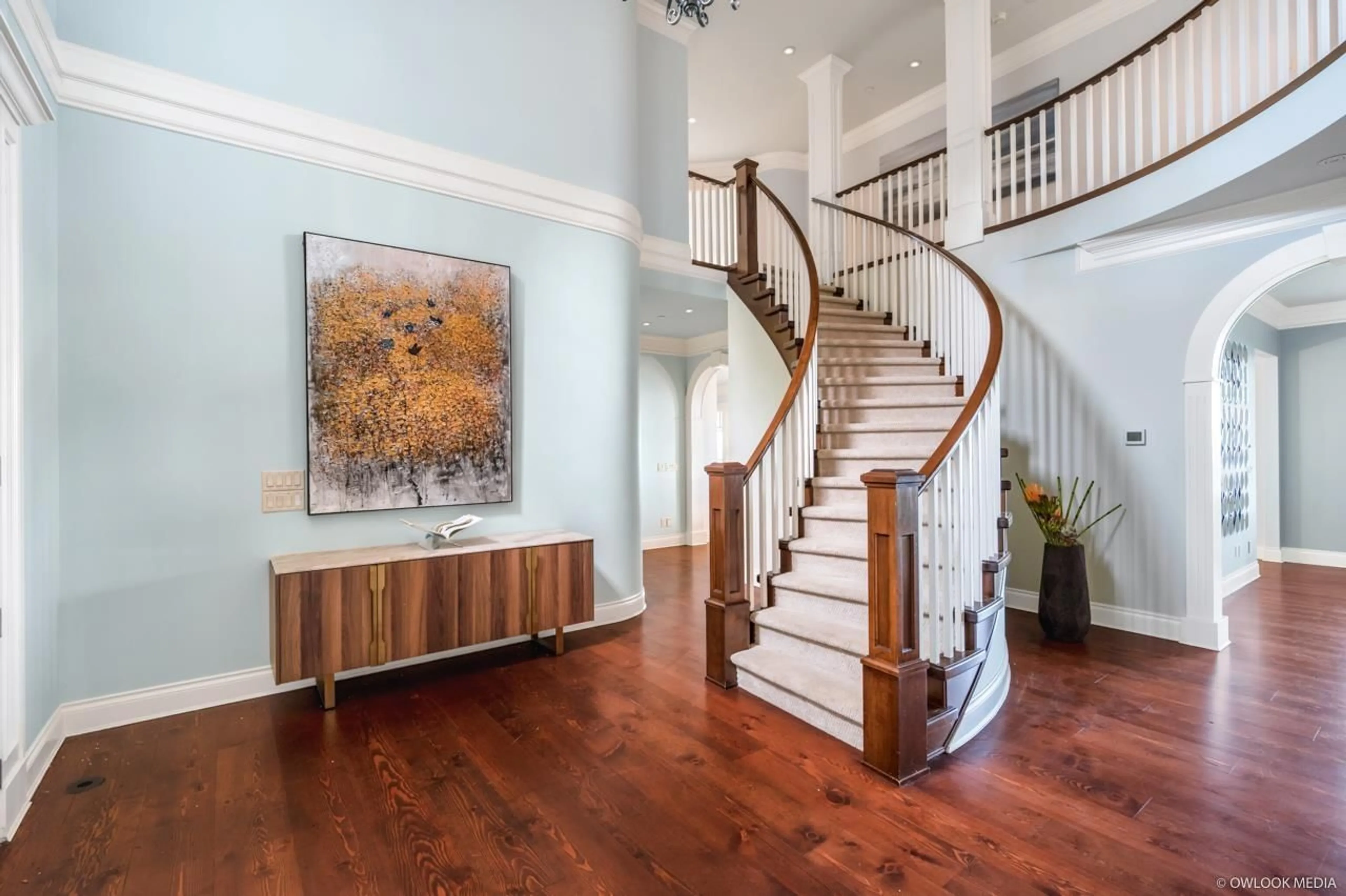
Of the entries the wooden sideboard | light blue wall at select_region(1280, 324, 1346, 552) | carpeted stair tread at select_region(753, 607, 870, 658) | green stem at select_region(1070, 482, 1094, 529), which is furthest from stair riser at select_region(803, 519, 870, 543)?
light blue wall at select_region(1280, 324, 1346, 552)

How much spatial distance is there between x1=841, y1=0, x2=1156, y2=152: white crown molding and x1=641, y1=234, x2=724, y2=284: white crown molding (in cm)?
257

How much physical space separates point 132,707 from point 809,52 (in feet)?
24.5

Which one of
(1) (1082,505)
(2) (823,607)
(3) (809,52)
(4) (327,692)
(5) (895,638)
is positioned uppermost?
(3) (809,52)

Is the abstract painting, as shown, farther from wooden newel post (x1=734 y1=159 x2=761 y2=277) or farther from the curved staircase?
wooden newel post (x1=734 y1=159 x2=761 y2=277)

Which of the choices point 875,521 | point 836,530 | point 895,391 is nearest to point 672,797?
point 875,521

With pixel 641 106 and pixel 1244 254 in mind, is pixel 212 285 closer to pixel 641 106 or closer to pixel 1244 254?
pixel 641 106

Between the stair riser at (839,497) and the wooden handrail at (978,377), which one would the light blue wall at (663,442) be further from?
the stair riser at (839,497)

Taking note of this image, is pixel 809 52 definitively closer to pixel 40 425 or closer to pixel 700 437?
pixel 700 437

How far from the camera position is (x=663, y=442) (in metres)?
7.94

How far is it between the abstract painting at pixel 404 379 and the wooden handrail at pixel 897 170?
13.3 ft

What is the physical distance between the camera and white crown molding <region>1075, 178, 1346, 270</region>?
3.37 meters

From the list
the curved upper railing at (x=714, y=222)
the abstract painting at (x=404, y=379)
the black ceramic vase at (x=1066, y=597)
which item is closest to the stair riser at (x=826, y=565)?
the black ceramic vase at (x=1066, y=597)

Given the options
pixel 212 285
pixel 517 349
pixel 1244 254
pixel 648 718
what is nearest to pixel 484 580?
pixel 648 718

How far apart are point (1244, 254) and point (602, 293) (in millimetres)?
4028
